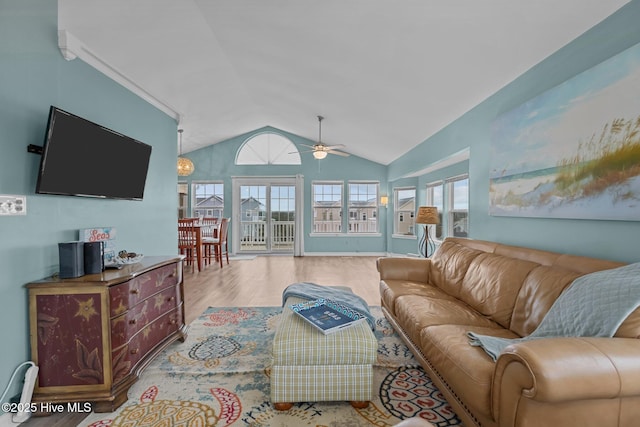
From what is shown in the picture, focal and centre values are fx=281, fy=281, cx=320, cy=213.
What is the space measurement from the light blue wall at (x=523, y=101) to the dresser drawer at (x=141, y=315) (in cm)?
308

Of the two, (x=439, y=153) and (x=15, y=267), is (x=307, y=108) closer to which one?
(x=439, y=153)

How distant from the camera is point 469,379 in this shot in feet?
4.32

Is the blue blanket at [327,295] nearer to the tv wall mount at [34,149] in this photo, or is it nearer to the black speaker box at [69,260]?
the black speaker box at [69,260]

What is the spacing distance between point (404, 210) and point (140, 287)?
20.5ft

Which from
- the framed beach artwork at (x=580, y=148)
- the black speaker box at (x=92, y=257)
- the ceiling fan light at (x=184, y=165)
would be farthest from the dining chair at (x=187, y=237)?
the framed beach artwork at (x=580, y=148)

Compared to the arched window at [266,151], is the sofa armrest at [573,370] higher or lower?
lower

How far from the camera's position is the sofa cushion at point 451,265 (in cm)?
253

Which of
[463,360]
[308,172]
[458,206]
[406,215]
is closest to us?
[463,360]

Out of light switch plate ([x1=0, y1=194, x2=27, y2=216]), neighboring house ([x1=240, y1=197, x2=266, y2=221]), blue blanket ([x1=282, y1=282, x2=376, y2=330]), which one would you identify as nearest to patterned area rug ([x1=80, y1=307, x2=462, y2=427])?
blue blanket ([x1=282, y1=282, x2=376, y2=330])

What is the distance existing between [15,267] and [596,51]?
12.6ft

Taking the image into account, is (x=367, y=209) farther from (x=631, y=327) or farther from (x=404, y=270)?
(x=631, y=327)

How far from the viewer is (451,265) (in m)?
2.70

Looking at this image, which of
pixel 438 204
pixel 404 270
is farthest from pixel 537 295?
pixel 438 204

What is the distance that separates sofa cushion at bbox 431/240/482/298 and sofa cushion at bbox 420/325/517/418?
723 mm
